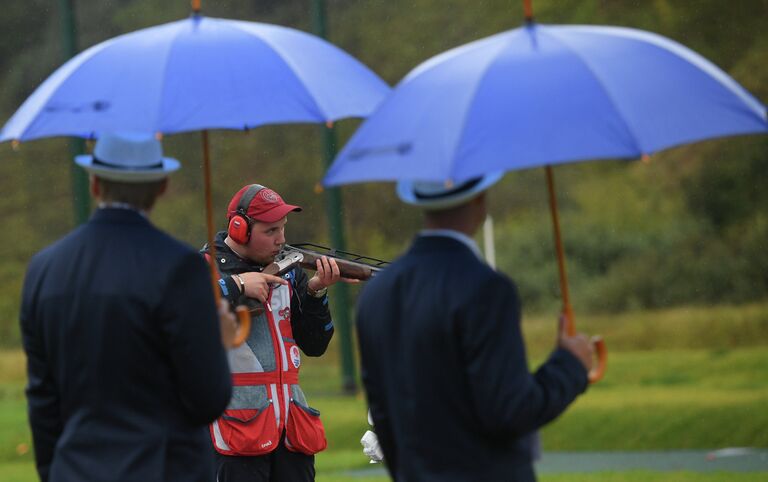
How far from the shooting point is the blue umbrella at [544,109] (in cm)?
359

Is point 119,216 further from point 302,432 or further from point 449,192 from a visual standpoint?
point 302,432

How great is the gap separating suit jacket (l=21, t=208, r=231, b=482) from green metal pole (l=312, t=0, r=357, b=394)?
929 centimetres

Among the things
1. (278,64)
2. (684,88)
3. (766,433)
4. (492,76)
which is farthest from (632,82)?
(766,433)

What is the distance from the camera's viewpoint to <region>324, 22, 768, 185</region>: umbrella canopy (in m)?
3.59

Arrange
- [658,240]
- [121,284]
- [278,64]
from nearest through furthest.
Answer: [121,284], [278,64], [658,240]

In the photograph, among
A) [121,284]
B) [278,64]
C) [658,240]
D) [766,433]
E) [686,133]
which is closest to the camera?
[686,133]

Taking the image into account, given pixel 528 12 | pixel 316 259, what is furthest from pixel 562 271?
pixel 316 259

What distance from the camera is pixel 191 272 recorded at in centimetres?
397

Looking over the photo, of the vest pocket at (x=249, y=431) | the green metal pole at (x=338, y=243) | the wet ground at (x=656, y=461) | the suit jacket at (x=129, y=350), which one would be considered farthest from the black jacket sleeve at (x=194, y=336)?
the green metal pole at (x=338, y=243)

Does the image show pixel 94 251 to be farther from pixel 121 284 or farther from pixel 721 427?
pixel 721 427

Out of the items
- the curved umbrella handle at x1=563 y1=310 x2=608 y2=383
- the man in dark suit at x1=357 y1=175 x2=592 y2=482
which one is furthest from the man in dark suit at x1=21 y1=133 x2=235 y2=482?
the curved umbrella handle at x1=563 y1=310 x2=608 y2=383

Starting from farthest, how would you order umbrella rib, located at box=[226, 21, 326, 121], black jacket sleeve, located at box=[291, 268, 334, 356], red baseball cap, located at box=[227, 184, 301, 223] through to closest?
1. black jacket sleeve, located at box=[291, 268, 334, 356]
2. red baseball cap, located at box=[227, 184, 301, 223]
3. umbrella rib, located at box=[226, 21, 326, 121]

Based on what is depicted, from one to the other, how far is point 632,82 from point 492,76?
1.23ft

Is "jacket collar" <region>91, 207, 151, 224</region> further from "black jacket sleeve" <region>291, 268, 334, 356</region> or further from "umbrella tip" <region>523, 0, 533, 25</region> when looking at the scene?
"black jacket sleeve" <region>291, 268, 334, 356</region>
